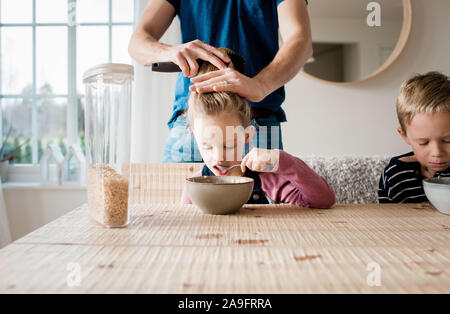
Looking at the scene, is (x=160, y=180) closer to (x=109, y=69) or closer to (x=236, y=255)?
(x=109, y=69)

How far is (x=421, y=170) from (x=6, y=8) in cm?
292

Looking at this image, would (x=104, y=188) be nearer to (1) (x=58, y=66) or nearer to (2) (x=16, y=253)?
(2) (x=16, y=253)

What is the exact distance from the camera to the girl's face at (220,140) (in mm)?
1018

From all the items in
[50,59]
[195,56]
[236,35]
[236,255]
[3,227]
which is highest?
[50,59]

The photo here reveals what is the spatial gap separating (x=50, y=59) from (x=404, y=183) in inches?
99.1

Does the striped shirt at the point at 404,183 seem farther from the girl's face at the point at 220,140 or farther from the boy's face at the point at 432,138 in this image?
the girl's face at the point at 220,140

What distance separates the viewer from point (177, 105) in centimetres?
127

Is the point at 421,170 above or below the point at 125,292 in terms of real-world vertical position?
above

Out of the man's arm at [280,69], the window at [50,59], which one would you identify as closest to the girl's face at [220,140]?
the man's arm at [280,69]

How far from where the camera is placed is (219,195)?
2.52 ft

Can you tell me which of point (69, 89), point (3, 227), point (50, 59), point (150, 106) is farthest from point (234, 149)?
point (50, 59)

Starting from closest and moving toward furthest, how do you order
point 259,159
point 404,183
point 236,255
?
point 236,255, point 259,159, point 404,183

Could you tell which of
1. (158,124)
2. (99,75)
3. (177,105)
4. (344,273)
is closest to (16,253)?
(99,75)

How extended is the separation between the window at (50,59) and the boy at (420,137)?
78.2 inches
